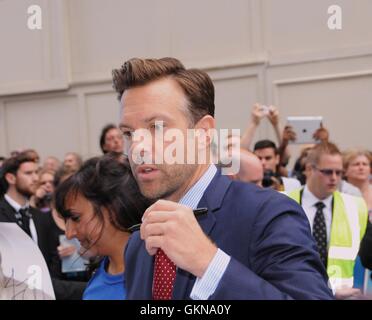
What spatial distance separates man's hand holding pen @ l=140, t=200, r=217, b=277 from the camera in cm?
96

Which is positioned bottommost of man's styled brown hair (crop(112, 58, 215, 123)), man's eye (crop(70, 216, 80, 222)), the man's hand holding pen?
man's eye (crop(70, 216, 80, 222))

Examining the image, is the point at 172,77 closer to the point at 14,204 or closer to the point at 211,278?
the point at 211,278

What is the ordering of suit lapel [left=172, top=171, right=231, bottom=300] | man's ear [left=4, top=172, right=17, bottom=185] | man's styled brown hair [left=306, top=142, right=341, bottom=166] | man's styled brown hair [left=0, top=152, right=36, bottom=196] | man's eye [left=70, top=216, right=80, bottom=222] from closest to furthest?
suit lapel [left=172, top=171, right=231, bottom=300] → man's eye [left=70, top=216, right=80, bottom=222] → man's styled brown hair [left=306, top=142, right=341, bottom=166] → man's ear [left=4, top=172, right=17, bottom=185] → man's styled brown hair [left=0, top=152, right=36, bottom=196]

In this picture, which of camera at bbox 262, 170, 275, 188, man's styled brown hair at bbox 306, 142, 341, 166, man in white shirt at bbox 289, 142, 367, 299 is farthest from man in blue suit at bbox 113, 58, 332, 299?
camera at bbox 262, 170, 275, 188

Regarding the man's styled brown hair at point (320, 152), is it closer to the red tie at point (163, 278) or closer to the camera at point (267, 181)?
the camera at point (267, 181)

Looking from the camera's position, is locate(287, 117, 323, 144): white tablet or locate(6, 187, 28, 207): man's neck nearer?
locate(6, 187, 28, 207): man's neck

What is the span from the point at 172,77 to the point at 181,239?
1.40ft

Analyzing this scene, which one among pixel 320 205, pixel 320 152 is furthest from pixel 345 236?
pixel 320 152

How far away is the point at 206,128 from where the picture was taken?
133 cm

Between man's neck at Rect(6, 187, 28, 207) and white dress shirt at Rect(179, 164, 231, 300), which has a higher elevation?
white dress shirt at Rect(179, 164, 231, 300)

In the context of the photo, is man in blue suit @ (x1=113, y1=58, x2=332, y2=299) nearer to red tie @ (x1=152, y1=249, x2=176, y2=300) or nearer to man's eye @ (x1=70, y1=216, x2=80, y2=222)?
red tie @ (x1=152, y1=249, x2=176, y2=300)

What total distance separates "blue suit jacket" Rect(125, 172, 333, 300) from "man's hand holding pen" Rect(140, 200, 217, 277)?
0.14ft

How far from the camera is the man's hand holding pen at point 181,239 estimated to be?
3.15 ft

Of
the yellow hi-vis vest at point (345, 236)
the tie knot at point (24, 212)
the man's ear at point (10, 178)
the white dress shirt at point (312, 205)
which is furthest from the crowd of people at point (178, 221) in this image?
the man's ear at point (10, 178)
